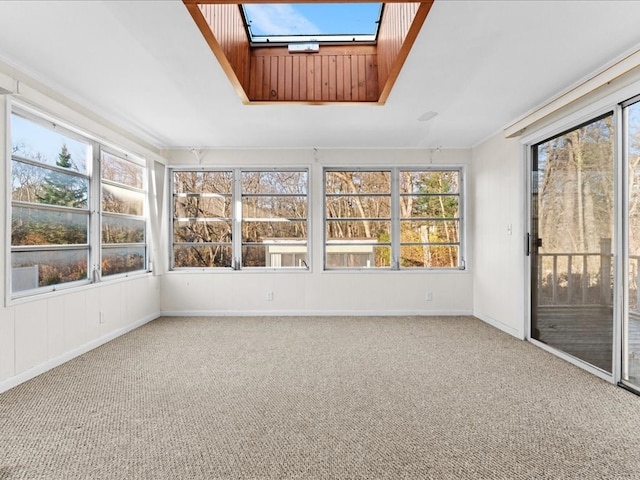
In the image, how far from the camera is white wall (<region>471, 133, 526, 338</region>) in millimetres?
3998

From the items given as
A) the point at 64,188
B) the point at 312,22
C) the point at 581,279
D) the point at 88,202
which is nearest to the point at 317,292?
the point at 88,202

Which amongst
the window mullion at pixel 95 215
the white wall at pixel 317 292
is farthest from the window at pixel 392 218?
the window mullion at pixel 95 215

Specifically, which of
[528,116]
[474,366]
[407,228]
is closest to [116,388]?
[474,366]

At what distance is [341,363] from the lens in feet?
10.4

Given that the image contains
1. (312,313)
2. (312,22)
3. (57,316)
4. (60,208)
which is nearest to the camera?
(312,22)

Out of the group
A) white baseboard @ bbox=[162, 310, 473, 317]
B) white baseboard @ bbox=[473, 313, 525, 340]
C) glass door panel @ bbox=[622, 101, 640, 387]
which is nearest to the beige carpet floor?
glass door panel @ bbox=[622, 101, 640, 387]

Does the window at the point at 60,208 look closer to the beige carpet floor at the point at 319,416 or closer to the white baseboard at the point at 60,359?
the white baseboard at the point at 60,359

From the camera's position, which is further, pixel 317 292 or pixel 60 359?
pixel 317 292

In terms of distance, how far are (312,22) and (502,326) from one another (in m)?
3.91

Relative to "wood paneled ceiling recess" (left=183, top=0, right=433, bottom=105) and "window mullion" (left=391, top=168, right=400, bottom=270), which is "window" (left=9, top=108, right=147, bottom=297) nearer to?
"wood paneled ceiling recess" (left=183, top=0, right=433, bottom=105)

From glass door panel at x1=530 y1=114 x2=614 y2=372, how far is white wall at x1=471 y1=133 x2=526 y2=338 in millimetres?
179

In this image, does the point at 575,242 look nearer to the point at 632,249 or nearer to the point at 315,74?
the point at 632,249

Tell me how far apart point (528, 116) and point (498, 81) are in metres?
0.90

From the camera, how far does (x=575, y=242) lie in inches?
125
